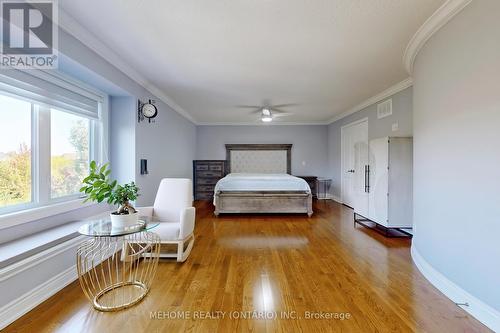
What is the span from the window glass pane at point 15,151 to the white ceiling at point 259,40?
97 cm

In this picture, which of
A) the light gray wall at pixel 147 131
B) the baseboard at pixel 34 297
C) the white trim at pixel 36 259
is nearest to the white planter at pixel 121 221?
the white trim at pixel 36 259

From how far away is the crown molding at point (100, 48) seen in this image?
6.37 ft

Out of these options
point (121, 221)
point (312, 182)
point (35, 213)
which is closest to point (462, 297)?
point (121, 221)

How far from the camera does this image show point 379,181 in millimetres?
3441

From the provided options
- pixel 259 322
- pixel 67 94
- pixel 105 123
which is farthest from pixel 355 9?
pixel 105 123

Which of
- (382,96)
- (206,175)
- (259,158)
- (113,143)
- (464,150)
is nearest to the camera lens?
(464,150)

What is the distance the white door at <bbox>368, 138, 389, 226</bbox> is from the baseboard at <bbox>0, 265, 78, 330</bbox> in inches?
156

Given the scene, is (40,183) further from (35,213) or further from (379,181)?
(379,181)

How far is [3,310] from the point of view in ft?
5.03

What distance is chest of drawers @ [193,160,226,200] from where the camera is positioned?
6.43 m

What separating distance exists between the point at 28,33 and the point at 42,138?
933mm

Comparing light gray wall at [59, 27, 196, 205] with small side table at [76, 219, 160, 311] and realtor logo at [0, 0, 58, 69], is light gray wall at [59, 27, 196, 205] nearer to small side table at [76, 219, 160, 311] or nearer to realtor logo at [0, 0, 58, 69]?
realtor logo at [0, 0, 58, 69]

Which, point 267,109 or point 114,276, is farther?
point 267,109

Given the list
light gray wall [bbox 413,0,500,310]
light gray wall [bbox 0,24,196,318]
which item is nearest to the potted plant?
light gray wall [bbox 0,24,196,318]
